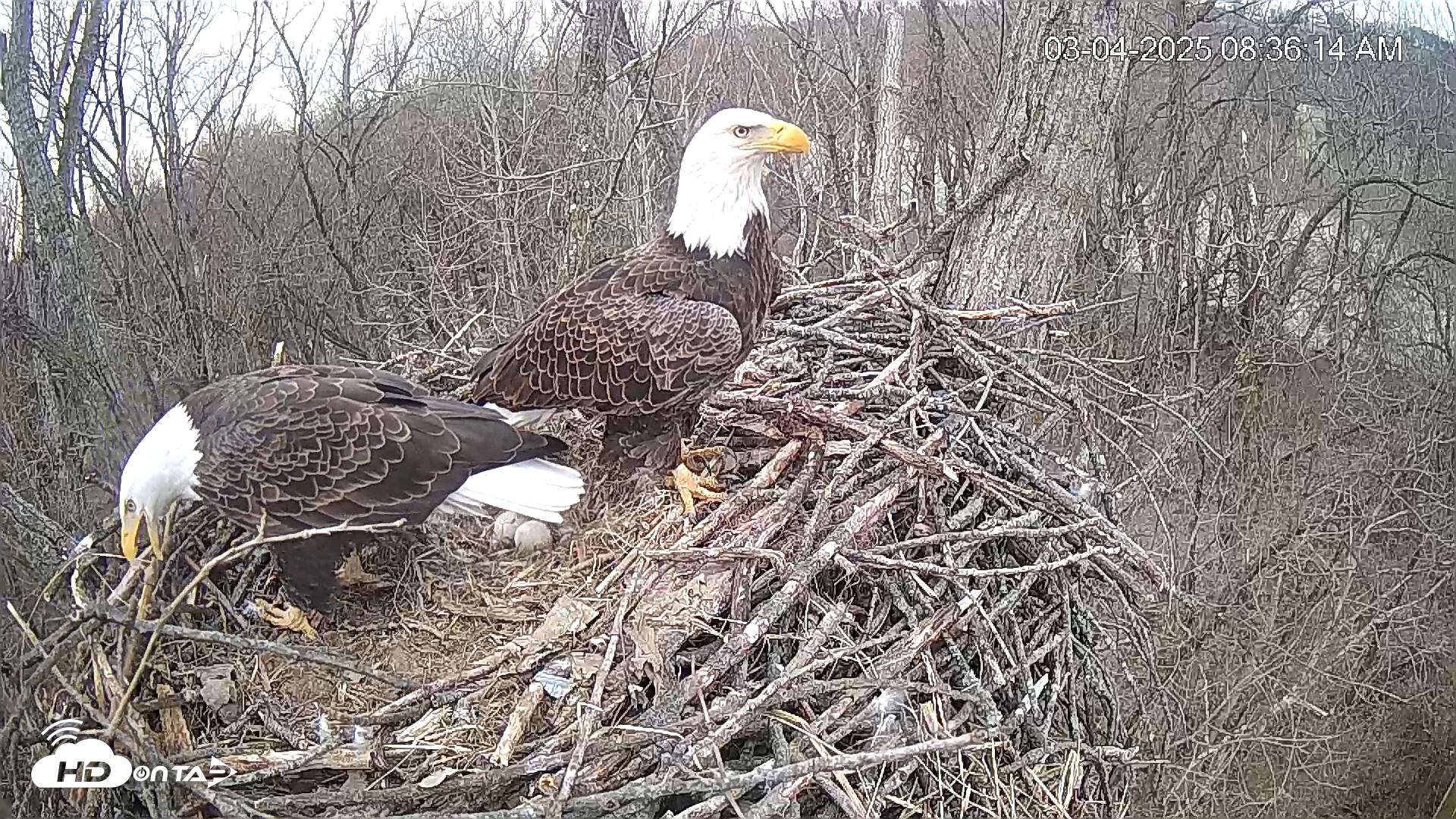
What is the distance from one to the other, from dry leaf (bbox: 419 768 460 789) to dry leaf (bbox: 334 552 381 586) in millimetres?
386

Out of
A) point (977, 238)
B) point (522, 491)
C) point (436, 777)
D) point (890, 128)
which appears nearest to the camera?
point (436, 777)

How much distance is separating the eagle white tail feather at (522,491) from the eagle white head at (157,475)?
1.08ft

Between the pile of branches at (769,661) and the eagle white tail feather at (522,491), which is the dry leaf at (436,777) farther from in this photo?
the eagle white tail feather at (522,491)

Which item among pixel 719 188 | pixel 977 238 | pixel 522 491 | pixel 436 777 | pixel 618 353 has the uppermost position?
pixel 719 188

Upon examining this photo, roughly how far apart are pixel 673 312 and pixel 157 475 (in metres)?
0.72

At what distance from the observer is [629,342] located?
132 cm

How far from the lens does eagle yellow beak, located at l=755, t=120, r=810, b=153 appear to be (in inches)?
50.0

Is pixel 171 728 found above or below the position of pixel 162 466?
below

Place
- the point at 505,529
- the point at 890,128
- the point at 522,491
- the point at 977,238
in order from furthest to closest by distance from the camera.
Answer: the point at 977,238 → the point at 890,128 → the point at 505,529 → the point at 522,491

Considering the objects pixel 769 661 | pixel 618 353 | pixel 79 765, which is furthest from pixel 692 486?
pixel 79 765

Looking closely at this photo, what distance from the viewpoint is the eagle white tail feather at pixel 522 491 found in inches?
49.2

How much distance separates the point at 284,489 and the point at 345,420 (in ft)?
0.40

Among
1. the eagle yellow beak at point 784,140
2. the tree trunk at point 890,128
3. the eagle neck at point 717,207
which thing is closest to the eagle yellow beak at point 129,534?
the eagle neck at point 717,207

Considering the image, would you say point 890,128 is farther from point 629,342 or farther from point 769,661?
point 769,661
